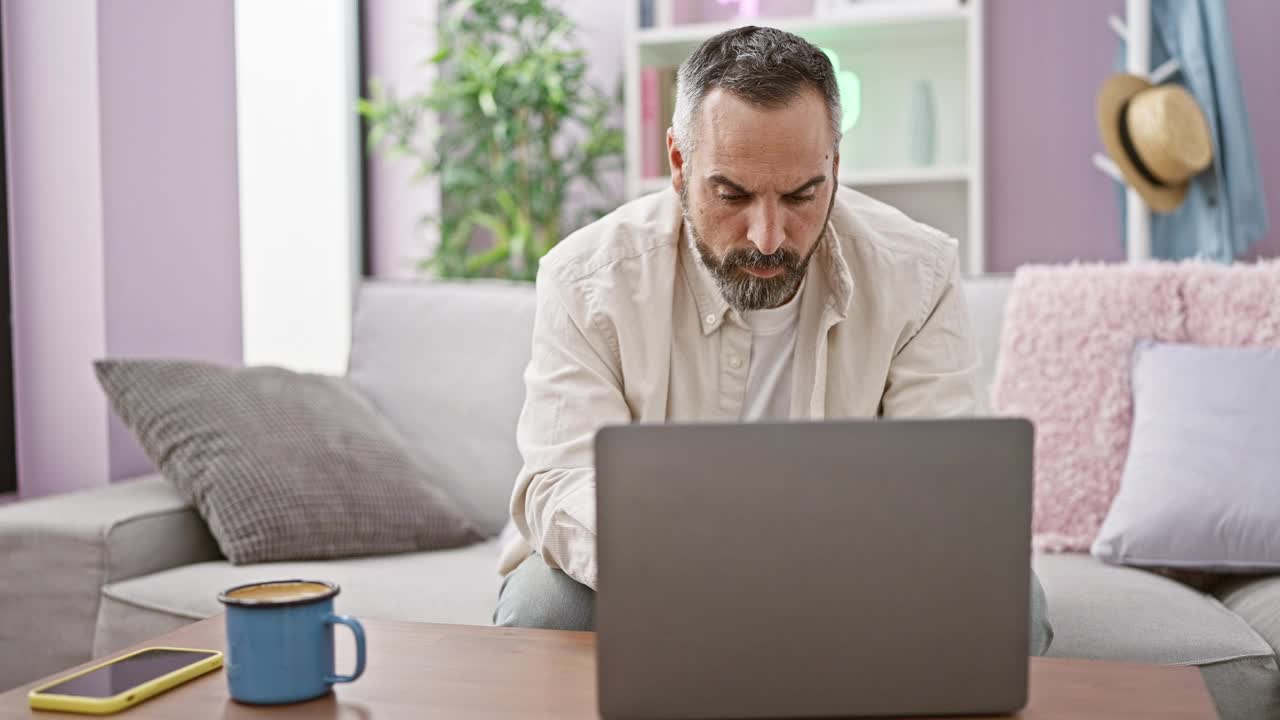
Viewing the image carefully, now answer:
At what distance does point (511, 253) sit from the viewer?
3.36 metres

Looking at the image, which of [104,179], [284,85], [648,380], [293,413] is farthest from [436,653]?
[284,85]

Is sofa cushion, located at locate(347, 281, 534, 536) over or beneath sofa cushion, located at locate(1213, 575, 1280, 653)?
over

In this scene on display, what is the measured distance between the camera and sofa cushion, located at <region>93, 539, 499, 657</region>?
5.68 feet

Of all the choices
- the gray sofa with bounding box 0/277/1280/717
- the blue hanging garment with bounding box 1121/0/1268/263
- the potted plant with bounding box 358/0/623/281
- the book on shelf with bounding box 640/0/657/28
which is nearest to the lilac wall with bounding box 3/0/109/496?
the gray sofa with bounding box 0/277/1280/717

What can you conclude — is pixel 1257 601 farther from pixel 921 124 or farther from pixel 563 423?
pixel 921 124

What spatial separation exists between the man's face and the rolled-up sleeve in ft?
0.61

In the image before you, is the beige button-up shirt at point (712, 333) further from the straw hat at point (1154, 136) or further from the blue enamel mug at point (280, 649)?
the straw hat at point (1154, 136)

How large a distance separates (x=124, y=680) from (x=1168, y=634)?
1.22 m

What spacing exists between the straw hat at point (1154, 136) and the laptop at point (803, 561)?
214 cm

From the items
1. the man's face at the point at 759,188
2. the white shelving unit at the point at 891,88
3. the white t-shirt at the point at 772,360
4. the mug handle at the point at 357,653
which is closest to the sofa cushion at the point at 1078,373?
the white t-shirt at the point at 772,360

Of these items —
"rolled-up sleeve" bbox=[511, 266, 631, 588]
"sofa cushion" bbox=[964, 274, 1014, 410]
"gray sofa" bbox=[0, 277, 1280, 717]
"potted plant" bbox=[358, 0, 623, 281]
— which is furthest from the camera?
"potted plant" bbox=[358, 0, 623, 281]

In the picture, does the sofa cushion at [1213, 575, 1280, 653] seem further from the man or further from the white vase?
the white vase

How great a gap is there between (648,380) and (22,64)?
5.05 ft

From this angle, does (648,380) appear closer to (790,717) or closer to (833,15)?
(790,717)
